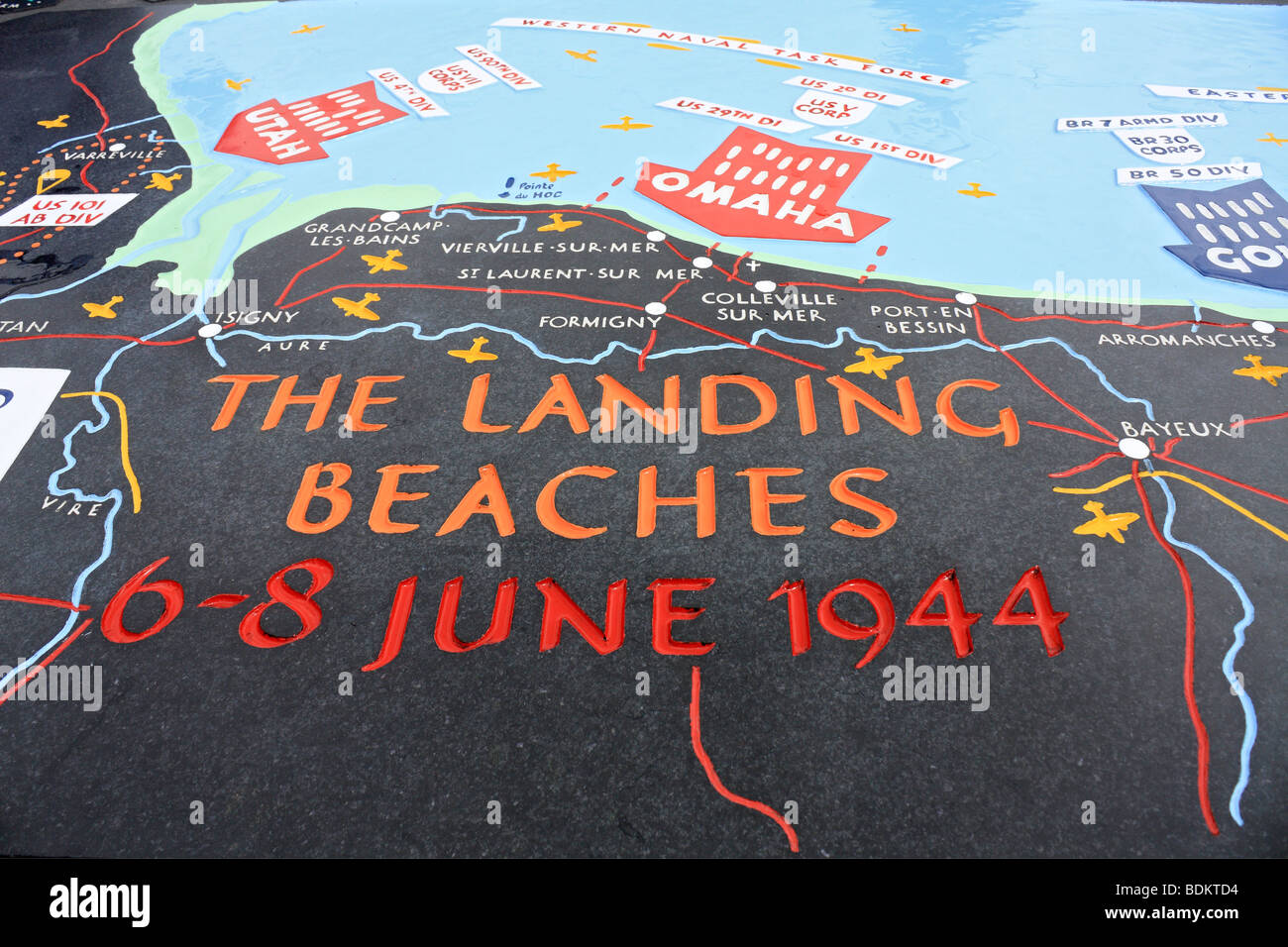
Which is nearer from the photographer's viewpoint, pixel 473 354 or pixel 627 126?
pixel 473 354

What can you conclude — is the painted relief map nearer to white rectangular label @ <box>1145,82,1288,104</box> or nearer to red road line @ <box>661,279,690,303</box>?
red road line @ <box>661,279,690,303</box>

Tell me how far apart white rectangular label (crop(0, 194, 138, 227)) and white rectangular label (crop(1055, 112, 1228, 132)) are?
526 cm

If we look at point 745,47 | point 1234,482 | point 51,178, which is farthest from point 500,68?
point 1234,482

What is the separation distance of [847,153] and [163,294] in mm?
3493

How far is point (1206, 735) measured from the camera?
2.04 meters

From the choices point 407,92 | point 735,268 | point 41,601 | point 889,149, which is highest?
point 407,92

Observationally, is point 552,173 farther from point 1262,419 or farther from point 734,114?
point 1262,419

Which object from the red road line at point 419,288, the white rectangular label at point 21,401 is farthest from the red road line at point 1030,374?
the white rectangular label at point 21,401

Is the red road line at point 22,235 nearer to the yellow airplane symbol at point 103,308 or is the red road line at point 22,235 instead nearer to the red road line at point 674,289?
the yellow airplane symbol at point 103,308

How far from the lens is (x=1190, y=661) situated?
219 centimetres

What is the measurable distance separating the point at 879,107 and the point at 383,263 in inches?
127
